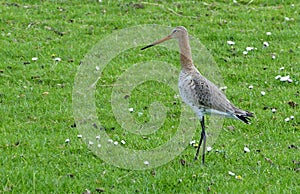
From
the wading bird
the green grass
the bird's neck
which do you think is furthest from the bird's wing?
the green grass

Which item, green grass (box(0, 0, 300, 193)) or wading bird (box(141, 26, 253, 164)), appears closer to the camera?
green grass (box(0, 0, 300, 193))

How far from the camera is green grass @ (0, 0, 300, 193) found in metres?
8.04

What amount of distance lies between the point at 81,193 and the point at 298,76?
231 inches

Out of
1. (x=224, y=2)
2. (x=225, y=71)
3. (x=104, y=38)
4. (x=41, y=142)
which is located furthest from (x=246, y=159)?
(x=224, y=2)

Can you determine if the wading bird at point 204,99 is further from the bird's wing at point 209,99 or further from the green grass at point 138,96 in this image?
the green grass at point 138,96

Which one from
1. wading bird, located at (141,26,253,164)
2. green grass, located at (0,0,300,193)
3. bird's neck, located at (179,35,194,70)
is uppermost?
bird's neck, located at (179,35,194,70)

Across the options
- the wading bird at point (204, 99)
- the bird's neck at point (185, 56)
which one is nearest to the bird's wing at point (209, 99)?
the wading bird at point (204, 99)

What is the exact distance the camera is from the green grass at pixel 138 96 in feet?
26.4

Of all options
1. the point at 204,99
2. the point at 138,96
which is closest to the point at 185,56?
the point at 204,99

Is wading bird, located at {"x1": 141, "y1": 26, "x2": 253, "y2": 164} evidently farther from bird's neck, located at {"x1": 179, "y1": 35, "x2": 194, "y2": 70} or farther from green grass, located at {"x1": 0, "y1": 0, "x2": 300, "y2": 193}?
green grass, located at {"x1": 0, "y1": 0, "x2": 300, "y2": 193}

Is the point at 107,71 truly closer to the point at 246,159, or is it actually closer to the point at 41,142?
the point at 41,142

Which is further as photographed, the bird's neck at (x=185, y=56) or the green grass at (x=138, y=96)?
the bird's neck at (x=185, y=56)

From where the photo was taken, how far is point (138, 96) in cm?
1109

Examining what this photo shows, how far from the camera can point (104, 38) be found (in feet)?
44.3
